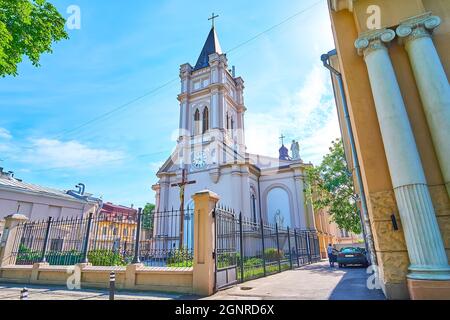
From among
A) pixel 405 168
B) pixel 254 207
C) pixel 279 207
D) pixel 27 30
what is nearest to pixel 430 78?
pixel 405 168

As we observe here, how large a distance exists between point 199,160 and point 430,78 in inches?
866

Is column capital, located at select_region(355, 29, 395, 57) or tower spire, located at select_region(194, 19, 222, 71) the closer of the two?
column capital, located at select_region(355, 29, 395, 57)

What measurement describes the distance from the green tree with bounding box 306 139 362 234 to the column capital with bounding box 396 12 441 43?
1411 cm

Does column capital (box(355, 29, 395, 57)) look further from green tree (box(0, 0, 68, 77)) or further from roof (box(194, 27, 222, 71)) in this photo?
roof (box(194, 27, 222, 71))

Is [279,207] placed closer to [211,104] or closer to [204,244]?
[211,104]

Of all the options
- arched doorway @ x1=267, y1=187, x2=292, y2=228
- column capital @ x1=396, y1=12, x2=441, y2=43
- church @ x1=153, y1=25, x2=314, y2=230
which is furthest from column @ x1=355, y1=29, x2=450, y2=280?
arched doorway @ x1=267, y1=187, x2=292, y2=228

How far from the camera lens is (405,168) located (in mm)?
5191

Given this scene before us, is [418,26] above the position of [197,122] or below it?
below

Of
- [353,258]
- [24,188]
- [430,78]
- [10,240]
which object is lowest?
[353,258]

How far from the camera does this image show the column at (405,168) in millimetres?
4754

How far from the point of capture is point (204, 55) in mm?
33500

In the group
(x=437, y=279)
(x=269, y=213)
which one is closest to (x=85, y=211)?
(x=269, y=213)

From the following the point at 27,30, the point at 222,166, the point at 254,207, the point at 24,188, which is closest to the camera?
the point at 27,30

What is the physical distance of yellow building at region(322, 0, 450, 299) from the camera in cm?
491
